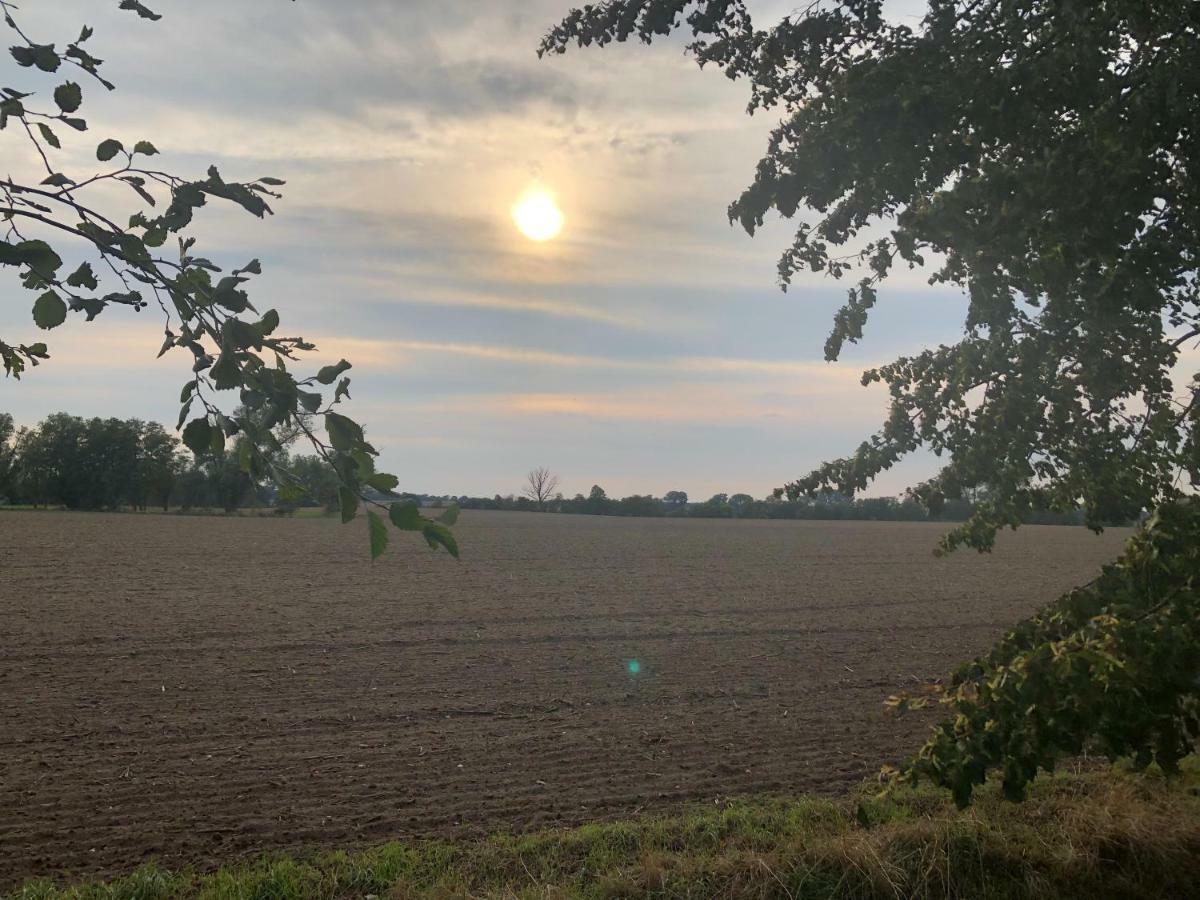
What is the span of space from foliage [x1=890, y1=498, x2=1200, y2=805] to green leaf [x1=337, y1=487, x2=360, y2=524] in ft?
9.64

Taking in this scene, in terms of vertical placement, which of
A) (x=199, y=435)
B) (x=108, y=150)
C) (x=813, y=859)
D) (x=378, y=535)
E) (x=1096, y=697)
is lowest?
(x=813, y=859)

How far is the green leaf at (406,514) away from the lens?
169 cm

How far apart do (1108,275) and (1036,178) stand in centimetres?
65

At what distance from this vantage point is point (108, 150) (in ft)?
6.53

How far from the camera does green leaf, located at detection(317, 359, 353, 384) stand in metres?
1.85

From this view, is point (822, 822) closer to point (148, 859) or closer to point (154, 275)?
point (148, 859)

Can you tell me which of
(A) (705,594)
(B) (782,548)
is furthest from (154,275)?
(B) (782,548)

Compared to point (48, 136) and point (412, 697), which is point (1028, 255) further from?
point (412, 697)

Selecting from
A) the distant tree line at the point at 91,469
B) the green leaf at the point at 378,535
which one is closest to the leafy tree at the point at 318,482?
the green leaf at the point at 378,535

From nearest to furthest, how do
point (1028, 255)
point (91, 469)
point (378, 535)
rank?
point (378, 535) → point (1028, 255) → point (91, 469)

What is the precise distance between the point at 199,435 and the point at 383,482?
0.42 meters

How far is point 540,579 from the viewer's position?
30156mm

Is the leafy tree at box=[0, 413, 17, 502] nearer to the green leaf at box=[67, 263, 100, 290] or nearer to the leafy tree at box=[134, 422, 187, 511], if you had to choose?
the leafy tree at box=[134, 422, 187, 511]

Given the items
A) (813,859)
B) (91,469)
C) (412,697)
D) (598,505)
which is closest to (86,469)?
(91,469)
